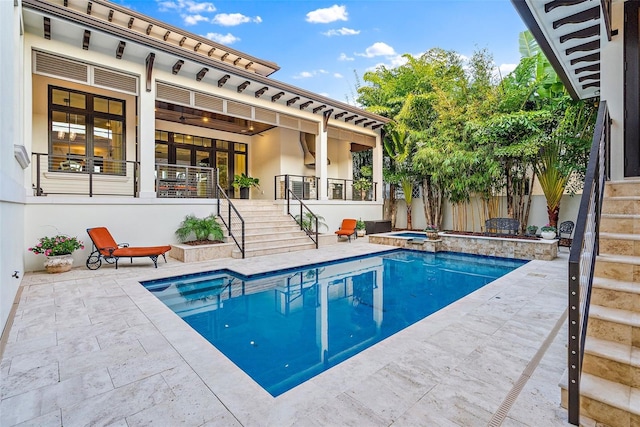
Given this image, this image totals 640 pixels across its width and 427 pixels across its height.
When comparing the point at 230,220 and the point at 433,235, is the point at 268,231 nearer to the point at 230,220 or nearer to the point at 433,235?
the point at 230,220

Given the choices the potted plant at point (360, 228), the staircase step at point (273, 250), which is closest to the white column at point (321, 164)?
the potted plant at point (360, 228)

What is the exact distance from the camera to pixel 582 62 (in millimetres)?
5781

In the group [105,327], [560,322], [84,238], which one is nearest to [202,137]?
[84,238]

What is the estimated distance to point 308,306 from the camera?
17.7ft

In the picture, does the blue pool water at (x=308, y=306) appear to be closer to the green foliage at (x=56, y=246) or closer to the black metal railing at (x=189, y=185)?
the green foliage at (x=56, y=246)

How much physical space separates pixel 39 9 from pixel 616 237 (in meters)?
10.3

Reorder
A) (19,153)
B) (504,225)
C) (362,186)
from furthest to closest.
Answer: (362,186) → (504,225) → (19,153)

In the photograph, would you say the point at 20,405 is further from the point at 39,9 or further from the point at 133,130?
the point at 133,130

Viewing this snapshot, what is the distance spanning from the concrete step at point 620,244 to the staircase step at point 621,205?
0.44 m

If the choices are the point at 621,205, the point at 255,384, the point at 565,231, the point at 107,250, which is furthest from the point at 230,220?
the point at 565,231

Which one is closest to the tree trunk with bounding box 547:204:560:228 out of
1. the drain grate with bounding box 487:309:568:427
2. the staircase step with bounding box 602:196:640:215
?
the staircase step with bounding box 602:196:640:215

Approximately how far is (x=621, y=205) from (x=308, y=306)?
438cm

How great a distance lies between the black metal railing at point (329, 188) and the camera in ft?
43.6

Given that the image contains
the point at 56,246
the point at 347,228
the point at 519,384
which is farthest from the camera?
the point at 347,228
